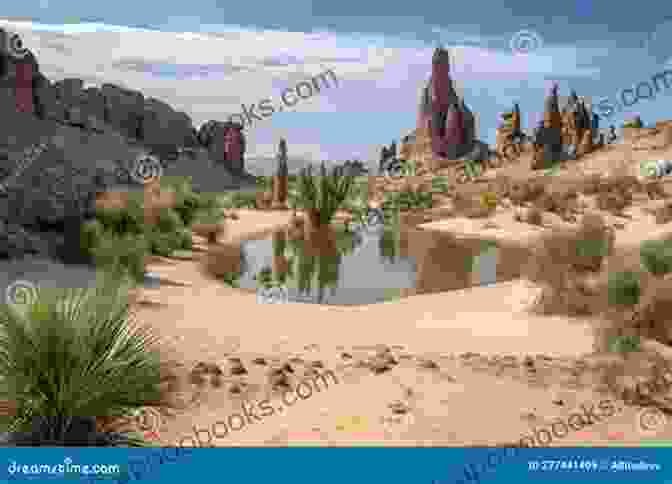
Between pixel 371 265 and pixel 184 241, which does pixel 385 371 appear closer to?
pixel 371 265

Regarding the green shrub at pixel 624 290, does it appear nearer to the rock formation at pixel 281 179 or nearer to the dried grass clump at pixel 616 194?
the dried grass clump at pixel 616 194

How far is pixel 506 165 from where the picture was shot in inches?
2437

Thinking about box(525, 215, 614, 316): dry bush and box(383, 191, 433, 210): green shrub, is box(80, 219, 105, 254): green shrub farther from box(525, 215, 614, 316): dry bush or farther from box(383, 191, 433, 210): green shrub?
box(383, 191, 433, 210): green shrub

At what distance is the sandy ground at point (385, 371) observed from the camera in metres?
4.50

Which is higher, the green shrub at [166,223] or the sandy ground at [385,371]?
the green shrub at [166,223]

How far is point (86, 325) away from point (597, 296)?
705 cm

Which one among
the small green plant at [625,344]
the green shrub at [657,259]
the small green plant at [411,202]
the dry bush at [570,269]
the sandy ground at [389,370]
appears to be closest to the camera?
the sandy ground at [389,370]

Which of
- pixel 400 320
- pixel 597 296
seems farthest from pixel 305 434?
pixel 597 296

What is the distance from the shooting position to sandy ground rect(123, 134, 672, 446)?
450cm

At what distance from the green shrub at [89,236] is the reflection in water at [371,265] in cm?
306

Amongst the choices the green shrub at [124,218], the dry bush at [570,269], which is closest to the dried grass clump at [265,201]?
the green shrub at [124,218]

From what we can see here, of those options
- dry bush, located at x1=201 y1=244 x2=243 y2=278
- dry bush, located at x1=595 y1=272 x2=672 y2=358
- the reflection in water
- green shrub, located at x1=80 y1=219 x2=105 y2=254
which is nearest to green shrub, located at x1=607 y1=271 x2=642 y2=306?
dry bush, located at x1=595 y1=272 x2=672 y2=358

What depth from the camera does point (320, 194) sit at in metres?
22.8

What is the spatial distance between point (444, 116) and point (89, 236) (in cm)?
8937
